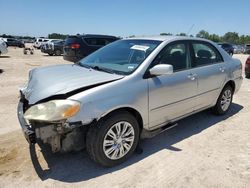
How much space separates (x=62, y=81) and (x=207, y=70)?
8.79ft

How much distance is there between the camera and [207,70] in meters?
4.68

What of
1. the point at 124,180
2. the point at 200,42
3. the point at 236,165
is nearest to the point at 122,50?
the point at 200,42

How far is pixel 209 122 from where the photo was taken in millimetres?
5109

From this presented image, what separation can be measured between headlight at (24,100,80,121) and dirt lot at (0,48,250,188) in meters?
0.83

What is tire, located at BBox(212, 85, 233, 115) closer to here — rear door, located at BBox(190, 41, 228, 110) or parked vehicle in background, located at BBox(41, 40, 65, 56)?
rear door, located at BBox(190, 41, 228, 110)

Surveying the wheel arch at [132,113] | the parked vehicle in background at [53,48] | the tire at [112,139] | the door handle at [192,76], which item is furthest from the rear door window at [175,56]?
the parked vehicle in background at [53,48]

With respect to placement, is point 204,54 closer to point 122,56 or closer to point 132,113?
point 122,56

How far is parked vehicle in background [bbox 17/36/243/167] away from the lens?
297 cm

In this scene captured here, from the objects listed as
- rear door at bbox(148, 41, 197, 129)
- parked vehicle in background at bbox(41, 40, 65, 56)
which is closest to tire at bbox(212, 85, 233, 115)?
rear door at bbox(148, 41, 197, 129)

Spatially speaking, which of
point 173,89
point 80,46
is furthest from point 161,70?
point 80,46

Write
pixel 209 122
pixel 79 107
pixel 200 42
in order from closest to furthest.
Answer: pixel 79 107
pixel 200 42
pixel 209 122

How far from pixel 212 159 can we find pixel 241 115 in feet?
7.79

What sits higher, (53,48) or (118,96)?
(53,48)

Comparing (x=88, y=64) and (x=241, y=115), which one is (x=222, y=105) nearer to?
(x=241, y=115)
